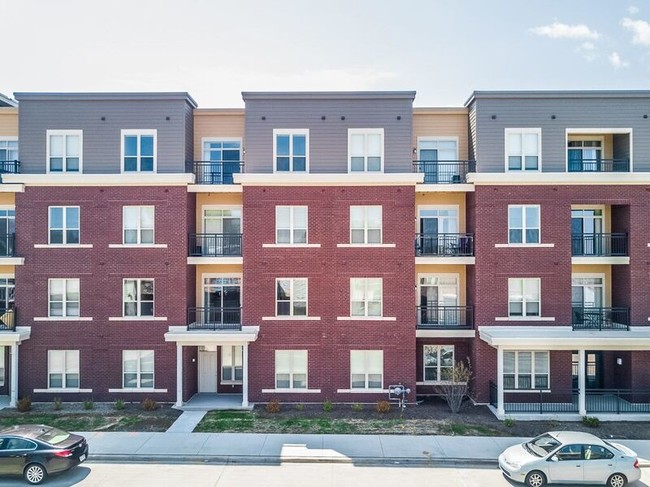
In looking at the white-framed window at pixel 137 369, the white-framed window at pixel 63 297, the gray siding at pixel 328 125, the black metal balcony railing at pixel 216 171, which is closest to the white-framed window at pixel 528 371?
the gray siding at pixel 328 125

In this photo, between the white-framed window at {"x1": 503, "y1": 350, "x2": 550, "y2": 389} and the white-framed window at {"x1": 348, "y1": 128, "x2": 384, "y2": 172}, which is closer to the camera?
the white-framed window at {"x1": 503, "y1": 350, "x2": 550, "y2": 389}

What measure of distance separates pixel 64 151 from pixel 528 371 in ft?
69.9

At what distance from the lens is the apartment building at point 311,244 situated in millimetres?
20328

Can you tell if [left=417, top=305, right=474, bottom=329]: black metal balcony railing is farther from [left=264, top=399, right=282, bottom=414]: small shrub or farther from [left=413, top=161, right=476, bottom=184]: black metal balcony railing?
[left=264, top=399, right=282, bottom=414]: small shrub

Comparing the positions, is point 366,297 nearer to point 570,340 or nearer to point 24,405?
point 570,340

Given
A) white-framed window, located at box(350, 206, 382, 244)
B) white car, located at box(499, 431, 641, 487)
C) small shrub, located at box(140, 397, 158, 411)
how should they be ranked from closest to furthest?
white car, located at box(499, 431, 641, 487), small shrub, located at box(140, 397, 158, 411), white-framed window, located at box(350, 206, 382, 244)

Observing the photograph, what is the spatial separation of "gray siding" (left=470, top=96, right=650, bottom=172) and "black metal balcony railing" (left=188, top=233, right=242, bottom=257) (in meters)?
10.8

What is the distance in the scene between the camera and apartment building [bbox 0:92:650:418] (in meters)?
20.3

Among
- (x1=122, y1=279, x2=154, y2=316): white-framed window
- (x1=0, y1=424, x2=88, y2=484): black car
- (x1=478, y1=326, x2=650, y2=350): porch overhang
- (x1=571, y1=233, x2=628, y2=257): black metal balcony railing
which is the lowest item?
(x1=0, y1=424, x2=88, y2=484): black car

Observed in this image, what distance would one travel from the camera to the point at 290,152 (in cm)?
2083

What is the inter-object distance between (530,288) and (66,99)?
2086 centimetres

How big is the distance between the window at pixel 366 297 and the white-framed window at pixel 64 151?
12654 mm

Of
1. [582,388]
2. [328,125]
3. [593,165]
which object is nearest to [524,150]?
[593,165]

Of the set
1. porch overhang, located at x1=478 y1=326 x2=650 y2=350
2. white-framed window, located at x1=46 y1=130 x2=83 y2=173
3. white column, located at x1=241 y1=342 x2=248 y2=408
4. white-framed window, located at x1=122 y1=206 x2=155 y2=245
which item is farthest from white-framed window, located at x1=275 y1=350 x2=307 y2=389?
white-framed window, located at x1=46 y1=130 x2=83 y2=173
